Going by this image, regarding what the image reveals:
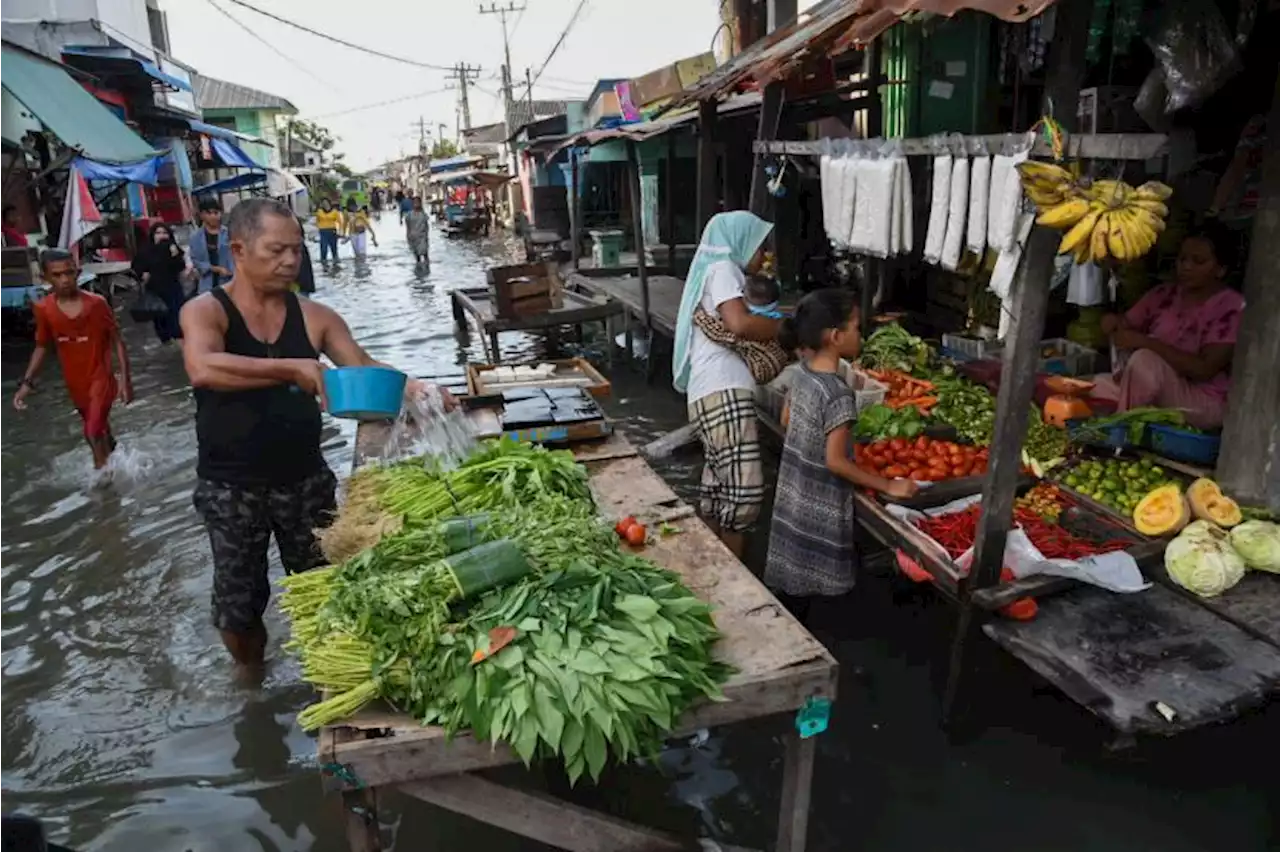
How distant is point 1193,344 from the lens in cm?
479

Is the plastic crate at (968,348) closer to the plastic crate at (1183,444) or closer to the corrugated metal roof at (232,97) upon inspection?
the plastic crate at (1183,444)

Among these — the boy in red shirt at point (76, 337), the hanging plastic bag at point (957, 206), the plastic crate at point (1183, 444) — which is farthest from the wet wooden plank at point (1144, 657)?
the boy in red shirt at point (76, 337)

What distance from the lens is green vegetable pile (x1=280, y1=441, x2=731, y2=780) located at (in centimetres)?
209

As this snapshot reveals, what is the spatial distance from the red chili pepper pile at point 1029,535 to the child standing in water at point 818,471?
12.5 inches

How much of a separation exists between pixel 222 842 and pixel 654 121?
10.1 metres

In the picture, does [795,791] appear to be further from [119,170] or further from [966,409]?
[119,170]

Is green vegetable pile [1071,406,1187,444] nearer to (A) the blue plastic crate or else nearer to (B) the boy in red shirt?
(A) the blue plastic crate

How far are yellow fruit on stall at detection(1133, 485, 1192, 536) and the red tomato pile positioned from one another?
→ 2.84 ft

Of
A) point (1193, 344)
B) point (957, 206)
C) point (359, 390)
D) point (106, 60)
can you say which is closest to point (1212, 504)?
point (1193, 344)

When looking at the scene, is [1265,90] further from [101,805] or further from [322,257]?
[322,257]

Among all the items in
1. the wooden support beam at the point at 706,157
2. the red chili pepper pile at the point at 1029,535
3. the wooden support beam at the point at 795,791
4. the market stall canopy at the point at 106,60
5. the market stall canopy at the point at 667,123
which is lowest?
the wooden support beam at the point at 795,791

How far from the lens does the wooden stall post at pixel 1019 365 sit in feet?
9.45

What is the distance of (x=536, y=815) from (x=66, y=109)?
48.8 feet

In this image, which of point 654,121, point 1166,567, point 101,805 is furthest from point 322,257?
point 1166,567
